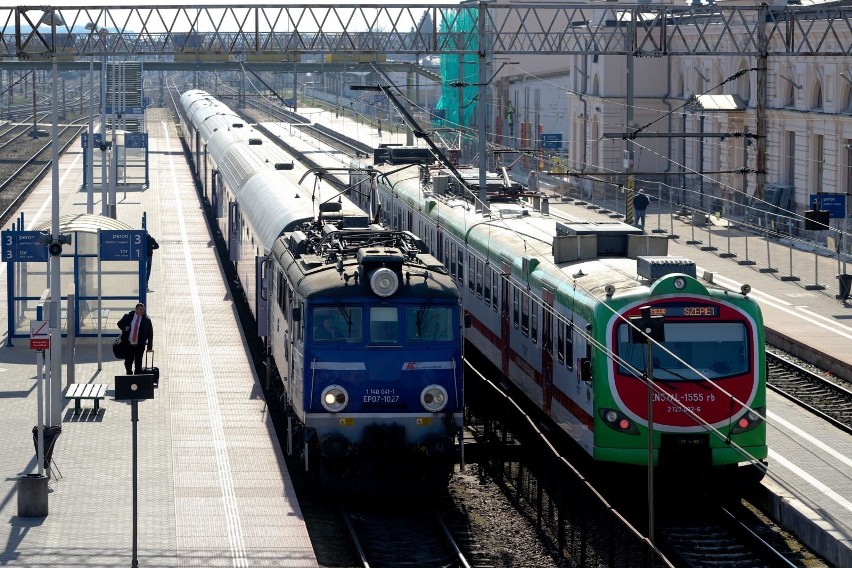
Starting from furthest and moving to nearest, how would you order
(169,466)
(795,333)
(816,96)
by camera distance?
(816,96)
(795,333)
(169,466)

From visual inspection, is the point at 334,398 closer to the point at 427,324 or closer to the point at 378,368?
the point at 378,368

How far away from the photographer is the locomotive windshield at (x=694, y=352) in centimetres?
1659

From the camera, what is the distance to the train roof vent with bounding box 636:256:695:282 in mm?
16953

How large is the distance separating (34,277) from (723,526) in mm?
15508

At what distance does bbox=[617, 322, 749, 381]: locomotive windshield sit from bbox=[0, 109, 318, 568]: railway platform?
4.12 meters

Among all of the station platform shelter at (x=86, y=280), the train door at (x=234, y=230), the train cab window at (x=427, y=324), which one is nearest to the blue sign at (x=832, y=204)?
the train door at (x=234, y=230)

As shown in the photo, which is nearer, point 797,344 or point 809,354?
point 809,354

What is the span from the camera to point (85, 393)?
21.6 meters

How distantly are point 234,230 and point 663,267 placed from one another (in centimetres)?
1677

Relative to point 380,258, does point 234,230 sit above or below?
below

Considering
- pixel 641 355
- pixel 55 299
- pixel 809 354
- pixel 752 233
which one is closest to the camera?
pixel 641 355

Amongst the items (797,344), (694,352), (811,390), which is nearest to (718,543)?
(694,352)

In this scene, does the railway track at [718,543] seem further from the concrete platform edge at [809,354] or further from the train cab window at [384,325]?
the concrete platform edge at [809,354]


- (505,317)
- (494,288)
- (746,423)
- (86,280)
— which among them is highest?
(494,288)
